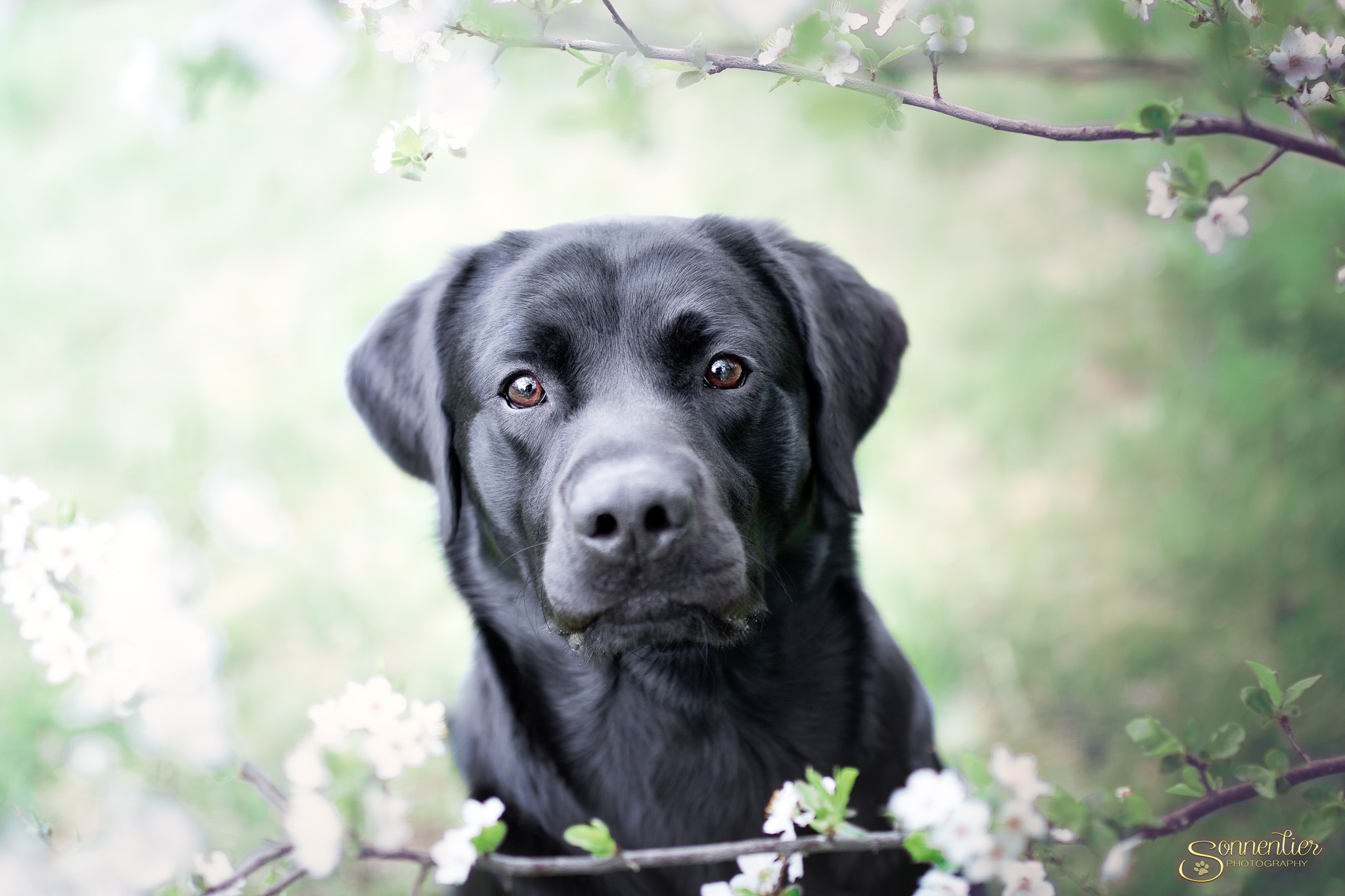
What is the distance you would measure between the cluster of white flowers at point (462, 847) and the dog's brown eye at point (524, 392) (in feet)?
3.08

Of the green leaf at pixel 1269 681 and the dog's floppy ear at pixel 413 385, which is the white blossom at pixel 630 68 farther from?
the green leaf at pixel 1269 681

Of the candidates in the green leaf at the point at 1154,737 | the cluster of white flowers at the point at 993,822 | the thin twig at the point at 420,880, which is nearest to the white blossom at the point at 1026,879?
the cluster of white flowers at the point at 993,822

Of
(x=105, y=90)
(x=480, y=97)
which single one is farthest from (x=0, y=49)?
(x=480, y=97)

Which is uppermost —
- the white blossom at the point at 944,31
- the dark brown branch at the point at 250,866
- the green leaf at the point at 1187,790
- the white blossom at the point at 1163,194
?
the white blossom at the point at 944,31

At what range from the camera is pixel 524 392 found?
2271 millimetres

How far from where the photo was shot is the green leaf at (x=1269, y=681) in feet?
4.70

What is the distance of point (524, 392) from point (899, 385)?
2.73 m

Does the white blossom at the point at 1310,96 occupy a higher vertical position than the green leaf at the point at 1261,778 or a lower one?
higher

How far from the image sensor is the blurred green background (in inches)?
136

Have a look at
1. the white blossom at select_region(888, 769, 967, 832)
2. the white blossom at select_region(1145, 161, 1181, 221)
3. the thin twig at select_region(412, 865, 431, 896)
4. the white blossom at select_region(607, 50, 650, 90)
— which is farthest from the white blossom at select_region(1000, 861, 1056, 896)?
the white blossom at select_region(607, 50, 650, 90)

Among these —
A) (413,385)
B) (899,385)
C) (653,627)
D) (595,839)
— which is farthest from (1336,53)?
(899,385)

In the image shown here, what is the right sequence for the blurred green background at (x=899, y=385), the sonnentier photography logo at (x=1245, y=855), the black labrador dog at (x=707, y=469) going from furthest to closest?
the blurred green background at (x=899, y=385) < the black labrador dog at (x=707, y=469) < the sonnentier photography logo at (x=1245, y=855)

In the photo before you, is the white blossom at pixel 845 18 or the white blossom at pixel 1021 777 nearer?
the white blossom at pixel 1021 777

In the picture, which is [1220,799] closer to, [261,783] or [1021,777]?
[1021,777]
